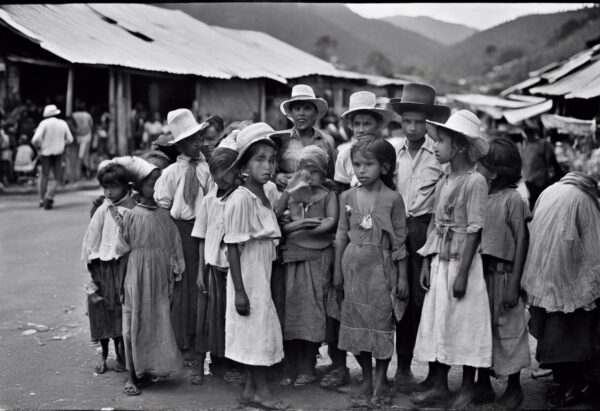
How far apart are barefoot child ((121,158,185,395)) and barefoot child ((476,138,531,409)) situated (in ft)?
6.79

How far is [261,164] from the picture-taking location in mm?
4164

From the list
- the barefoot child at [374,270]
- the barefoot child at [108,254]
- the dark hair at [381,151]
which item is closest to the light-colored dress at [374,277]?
the barefoot child at [374,270]

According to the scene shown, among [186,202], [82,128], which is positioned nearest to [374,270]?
[186,202]

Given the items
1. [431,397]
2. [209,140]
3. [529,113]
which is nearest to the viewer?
[431,397]

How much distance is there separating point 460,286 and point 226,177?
5.28ft

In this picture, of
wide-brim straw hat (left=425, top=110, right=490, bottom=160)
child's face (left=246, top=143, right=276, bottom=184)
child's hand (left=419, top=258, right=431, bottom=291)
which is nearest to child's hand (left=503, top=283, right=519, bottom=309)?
child's hand (left=419, top=258, right=431, bottom=291)

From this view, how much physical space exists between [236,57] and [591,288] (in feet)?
62.7

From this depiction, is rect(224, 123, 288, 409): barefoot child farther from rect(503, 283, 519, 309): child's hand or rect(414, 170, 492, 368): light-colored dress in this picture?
rect(503, 283, 519, 309): child's hand

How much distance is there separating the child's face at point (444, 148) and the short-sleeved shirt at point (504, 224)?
0.38 m

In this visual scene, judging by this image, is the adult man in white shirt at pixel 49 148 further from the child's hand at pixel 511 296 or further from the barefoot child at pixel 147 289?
the child's hand at pixel 511 296

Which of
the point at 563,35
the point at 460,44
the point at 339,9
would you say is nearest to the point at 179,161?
the point at 563,35

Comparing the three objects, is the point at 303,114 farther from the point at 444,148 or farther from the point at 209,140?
the point at 444,148

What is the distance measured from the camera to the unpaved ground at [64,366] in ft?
13.6

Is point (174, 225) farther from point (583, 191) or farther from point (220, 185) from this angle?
point (583, 191)
